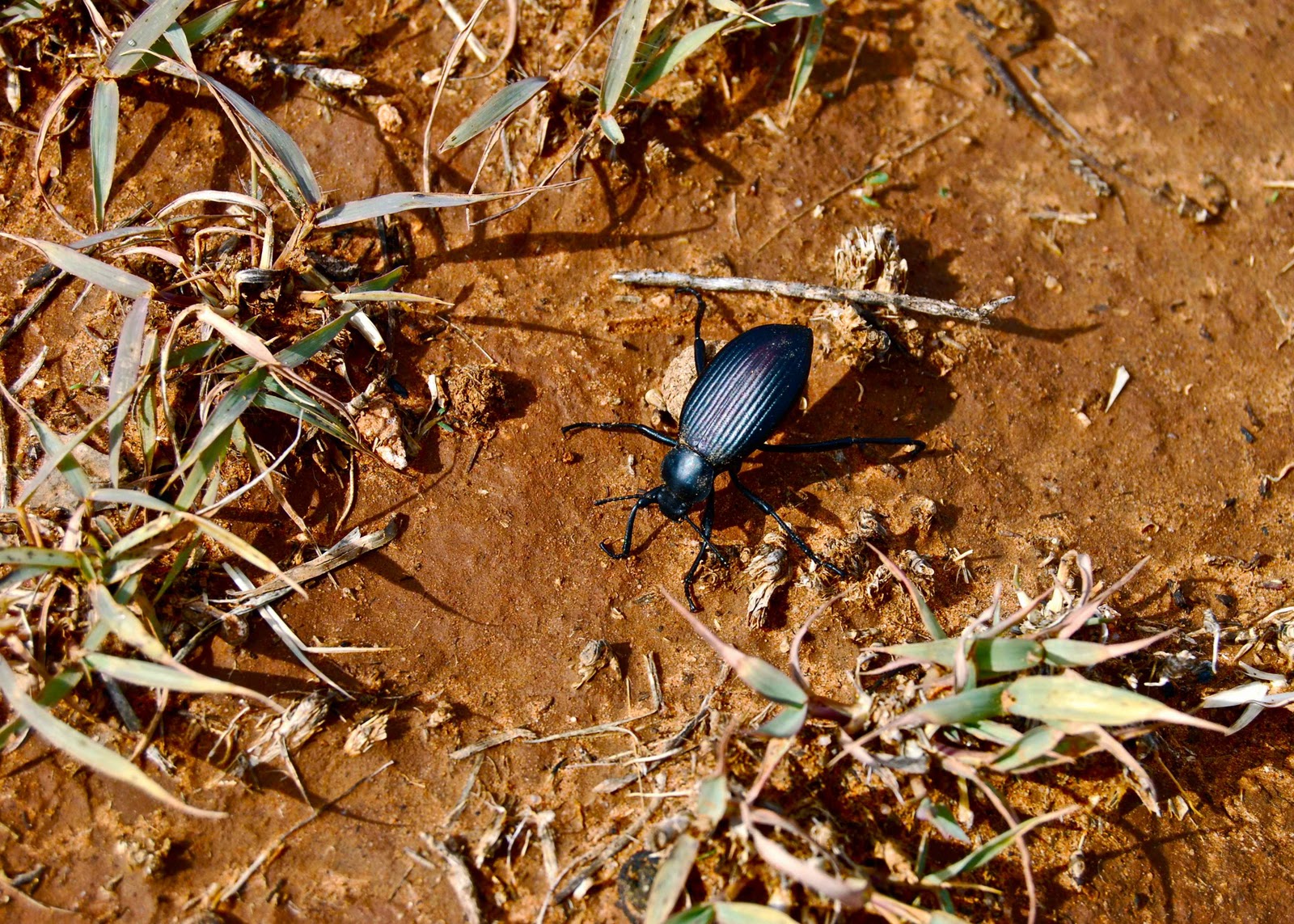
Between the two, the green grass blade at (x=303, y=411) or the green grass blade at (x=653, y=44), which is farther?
the green grass blade at (x=653, y=44)

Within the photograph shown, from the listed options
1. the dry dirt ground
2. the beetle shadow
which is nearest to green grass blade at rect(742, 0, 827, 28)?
the dry dirt ground

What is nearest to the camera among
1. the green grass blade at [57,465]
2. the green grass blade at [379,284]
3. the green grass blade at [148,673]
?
the green grass blade at [148,673]

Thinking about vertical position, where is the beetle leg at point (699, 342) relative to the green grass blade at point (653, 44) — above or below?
below

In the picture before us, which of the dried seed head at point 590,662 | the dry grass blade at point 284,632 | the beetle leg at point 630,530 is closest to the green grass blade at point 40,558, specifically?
the dry grass blade at point 284,632

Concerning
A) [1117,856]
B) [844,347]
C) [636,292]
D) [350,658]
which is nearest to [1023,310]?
[844,347]

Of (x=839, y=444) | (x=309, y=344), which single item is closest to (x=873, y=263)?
(x=839, y=444)

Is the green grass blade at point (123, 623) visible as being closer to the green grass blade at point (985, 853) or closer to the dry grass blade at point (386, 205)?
the dry grass blade at point (386, 205)
